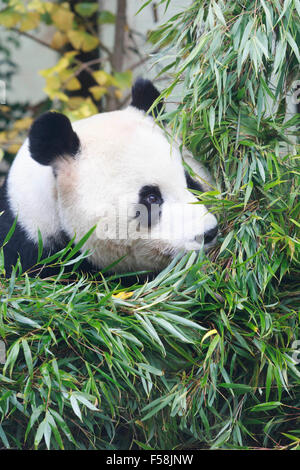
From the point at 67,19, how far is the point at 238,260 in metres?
2.99

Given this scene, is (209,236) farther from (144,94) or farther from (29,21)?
(29,21)

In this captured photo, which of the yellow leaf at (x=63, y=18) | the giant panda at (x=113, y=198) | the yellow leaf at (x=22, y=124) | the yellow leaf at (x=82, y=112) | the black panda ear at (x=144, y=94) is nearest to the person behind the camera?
the giant panda at (x=113, y=198)

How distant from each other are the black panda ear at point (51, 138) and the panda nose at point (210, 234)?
543 mm

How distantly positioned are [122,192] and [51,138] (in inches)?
11.7

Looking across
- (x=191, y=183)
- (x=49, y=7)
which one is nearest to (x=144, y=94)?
(x=191, y=183)

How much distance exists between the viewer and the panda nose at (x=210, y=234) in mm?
1837

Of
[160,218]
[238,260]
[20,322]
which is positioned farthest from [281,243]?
[20,322]

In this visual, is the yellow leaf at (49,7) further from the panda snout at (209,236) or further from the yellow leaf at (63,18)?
the panda snout at (209,236)

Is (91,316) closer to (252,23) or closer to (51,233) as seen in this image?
(51,233)

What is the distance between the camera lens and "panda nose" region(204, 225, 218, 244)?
1.84 m

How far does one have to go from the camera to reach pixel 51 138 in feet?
6.48

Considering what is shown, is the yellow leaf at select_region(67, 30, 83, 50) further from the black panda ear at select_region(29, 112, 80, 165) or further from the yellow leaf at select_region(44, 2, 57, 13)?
the black panda ear at select_region(29, 112, 80, 165)

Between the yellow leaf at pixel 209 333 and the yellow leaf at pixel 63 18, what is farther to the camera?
the yellow leaf at pixel 63 18

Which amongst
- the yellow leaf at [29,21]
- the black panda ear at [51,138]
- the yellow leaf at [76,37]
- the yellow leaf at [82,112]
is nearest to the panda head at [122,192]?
the black panda ear at [51,138]
